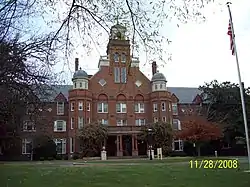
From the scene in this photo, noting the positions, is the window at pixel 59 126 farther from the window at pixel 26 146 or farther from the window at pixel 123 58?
the window at pixel 123 58

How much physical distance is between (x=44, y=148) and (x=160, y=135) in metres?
16.9

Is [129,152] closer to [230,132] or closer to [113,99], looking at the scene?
[113,99]

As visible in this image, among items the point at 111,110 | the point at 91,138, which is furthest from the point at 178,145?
the point at 91,138

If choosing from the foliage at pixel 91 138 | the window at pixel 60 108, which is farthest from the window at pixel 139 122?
the window at pixel 60 108

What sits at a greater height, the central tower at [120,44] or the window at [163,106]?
the window at [163,106]

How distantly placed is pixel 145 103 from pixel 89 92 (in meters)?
9.43

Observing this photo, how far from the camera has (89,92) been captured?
178 feet

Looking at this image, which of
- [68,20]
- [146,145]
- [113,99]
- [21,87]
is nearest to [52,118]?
[113,99]

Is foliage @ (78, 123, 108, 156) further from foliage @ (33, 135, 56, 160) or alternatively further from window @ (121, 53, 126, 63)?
window @ (121, 53, 126, 63)

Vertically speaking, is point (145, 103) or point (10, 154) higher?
point (145, 103)

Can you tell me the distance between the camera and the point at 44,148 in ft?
166

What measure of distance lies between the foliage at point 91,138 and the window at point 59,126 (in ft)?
27.9

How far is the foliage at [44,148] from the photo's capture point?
49.7 metres
